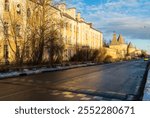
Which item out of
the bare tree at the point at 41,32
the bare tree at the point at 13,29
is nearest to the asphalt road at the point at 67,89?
the bare tree at the point at 41,32

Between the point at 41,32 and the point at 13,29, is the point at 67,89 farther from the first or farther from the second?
the point at 13,29

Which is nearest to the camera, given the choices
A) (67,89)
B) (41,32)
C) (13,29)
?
(67,89)

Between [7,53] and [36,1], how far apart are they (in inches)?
331

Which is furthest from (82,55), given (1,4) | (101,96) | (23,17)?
(101,96)

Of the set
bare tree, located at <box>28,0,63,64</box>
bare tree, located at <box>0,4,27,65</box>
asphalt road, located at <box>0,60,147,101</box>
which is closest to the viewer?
asphalt road, located at <box>0,60,147,101</box>

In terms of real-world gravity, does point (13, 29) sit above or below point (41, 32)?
above

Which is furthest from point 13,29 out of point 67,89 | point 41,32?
point 67,89

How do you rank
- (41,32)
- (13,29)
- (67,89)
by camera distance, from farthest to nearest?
(41,32)
(13,29)
(67,89)

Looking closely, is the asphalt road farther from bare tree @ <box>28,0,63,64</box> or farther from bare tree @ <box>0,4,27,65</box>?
bare tree @ <box>0,4,27,65</box>

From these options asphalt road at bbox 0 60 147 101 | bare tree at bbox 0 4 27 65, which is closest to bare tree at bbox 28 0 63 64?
bare tree at bbox 0 4 27 65

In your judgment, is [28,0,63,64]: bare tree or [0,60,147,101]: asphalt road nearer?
[0,60,147,101]: asphalt road

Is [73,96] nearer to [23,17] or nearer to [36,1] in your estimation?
[36,1]

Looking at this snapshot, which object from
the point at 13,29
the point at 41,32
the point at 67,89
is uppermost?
the point at 13,29

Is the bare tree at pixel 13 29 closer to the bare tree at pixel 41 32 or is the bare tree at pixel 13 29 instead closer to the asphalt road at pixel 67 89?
the bare tree at pixel 41 32
